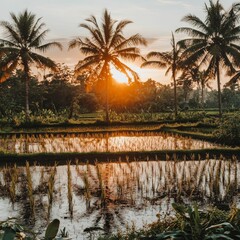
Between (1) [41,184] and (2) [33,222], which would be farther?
(1) [41,184]

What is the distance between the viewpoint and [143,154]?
12883mm

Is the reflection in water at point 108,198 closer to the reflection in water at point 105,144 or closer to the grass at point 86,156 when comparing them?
the grass at point 86,156

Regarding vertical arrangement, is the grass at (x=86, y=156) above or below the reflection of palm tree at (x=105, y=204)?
above

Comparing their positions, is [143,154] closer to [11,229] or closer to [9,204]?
[9,204]

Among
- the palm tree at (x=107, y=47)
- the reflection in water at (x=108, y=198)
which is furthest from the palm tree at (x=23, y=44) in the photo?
the reflection in water at (x=108, y=198)

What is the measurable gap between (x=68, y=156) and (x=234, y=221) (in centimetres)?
907

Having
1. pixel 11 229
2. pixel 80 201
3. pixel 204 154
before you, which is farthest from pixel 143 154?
pixel 11 229

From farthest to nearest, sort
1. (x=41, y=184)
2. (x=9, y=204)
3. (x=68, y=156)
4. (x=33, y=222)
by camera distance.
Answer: (x=68, y=156), (x=41, y=184), (x=9, y=204), (x=33, y=222)

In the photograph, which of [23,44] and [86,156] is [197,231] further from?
[23,44]

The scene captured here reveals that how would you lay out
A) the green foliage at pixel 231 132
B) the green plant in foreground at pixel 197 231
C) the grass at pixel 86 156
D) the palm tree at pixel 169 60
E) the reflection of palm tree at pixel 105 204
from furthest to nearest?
1. the palm tree at pixel 169 60
2. the green foliage at pixel 231 132
3. the grass at pixel 86 156
4. the reflection of palm tree at pixel 105 204
5. the green plant in foreground at pixel 197 231

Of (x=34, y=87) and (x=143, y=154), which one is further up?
(x=34, y=87)

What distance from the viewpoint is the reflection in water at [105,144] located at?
14.6 m

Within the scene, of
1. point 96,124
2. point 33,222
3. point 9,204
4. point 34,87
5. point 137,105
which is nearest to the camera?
point 33,222

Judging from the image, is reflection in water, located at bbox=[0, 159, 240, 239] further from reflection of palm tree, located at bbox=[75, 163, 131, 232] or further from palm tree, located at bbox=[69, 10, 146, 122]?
palm tree, located at bbox=[69, 10, 146, 122]
